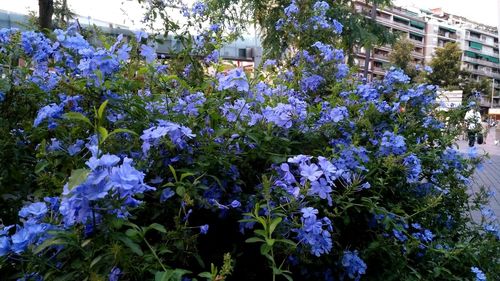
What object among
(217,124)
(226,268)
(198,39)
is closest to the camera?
(226,268)

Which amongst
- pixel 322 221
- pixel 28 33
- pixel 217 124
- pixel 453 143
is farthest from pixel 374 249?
pixel 28 33

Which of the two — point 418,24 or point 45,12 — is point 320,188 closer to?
point 45,12

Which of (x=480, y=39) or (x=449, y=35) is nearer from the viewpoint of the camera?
(x=449, y=35)

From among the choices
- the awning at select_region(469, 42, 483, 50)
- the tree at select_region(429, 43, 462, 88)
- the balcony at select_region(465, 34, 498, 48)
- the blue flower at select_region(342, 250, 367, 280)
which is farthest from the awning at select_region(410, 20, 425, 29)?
the blue flower at select_region(342, 250, 367, 280)

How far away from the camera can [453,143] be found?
246 centimetres

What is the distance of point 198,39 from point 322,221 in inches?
68.3

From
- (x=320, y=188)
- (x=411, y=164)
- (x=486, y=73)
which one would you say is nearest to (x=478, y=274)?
(x=411, y=164)

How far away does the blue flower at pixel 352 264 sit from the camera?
5.20 ft

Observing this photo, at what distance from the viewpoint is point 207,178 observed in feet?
4.67

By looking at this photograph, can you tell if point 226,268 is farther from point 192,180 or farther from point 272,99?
point 272,99

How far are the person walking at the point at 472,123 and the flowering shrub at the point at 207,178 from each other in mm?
435

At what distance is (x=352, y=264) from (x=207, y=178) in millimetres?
622

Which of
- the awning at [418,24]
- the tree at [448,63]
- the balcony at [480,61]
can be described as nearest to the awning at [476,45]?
the balcony at [480,61]

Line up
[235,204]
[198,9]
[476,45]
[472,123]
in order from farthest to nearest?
1. [476,45]
2. [198,9]
3. [472,123]
4. [235,204]
